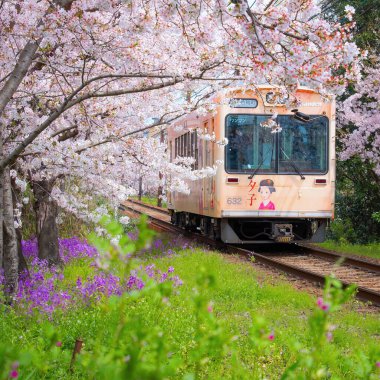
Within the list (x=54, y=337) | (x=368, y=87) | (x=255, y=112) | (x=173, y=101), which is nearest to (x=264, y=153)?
(x=255, y=112)

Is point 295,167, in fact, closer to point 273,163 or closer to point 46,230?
point 273,163

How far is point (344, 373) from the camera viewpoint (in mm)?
4691

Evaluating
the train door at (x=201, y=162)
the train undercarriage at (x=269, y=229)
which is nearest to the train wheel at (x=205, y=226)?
the train undercarriage at (x=269, y=229)

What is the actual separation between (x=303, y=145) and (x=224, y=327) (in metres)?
8.74

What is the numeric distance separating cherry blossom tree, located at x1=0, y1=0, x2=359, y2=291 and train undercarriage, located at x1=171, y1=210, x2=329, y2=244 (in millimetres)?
2616

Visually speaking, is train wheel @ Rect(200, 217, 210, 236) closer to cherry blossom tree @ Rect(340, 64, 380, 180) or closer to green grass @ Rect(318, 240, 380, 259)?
green grass @ Rect(318, 240, 380, 259)

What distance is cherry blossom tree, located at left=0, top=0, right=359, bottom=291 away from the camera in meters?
5.95

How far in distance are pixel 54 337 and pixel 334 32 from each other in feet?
14.6

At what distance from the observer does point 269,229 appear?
13992 mm

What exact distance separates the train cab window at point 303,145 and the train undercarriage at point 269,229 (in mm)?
1190

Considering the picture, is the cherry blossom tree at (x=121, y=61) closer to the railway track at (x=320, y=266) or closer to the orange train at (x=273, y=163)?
the orange train at (x=273, y=163)

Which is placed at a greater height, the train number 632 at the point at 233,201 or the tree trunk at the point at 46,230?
the train number 632 at the point at 233,201

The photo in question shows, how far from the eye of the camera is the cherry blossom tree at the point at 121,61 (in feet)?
19.5

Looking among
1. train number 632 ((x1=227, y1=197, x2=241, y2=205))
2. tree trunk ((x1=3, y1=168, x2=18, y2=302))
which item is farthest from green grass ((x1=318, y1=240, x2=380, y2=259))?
tree trunk ((x1=3, y1=168, x2=18, y2=302))
